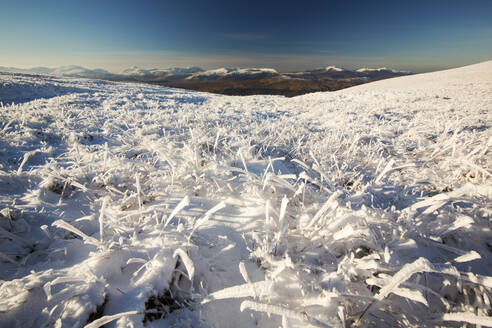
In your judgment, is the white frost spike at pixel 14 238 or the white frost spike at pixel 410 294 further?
the white frost spike at pixel 14 238

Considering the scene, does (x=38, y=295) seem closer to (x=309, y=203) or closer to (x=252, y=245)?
(x=252, y=245)

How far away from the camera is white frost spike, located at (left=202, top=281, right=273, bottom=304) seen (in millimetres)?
850

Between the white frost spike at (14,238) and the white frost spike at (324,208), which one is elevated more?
the white frost spike at (324,208)

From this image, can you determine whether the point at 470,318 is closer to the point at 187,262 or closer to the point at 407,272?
the point at 407,272

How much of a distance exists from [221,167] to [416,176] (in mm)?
1962

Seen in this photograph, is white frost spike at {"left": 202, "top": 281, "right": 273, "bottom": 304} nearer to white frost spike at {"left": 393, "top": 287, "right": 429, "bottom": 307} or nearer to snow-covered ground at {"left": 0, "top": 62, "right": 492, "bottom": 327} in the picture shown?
snow-covered ground at {"left": 0, "top": 62, "right": 492, "bottom": 327}

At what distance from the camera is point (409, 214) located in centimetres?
126

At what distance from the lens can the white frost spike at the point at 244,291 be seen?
850mm

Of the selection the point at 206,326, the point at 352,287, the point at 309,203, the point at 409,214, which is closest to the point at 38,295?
the point at 206,326

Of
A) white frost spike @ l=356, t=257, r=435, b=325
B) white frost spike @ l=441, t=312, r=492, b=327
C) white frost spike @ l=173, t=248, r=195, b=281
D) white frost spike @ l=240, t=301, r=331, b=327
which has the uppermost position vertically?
white frost spike @ l=356, t=257, r=435, b=325

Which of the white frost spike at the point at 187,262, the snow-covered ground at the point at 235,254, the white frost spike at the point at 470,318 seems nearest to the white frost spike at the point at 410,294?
the snow-covered ground at the point at 235,254

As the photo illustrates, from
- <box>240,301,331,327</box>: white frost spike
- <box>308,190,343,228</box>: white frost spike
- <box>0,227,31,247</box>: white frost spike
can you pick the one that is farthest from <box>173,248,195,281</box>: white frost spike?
<box>0,227,31,247</box>: white frost spike

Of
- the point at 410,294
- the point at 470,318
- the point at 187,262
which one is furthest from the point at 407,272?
the point at 187,262

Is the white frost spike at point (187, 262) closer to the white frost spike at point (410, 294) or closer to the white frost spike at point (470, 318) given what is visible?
the white frost spike at point (410, 294)
